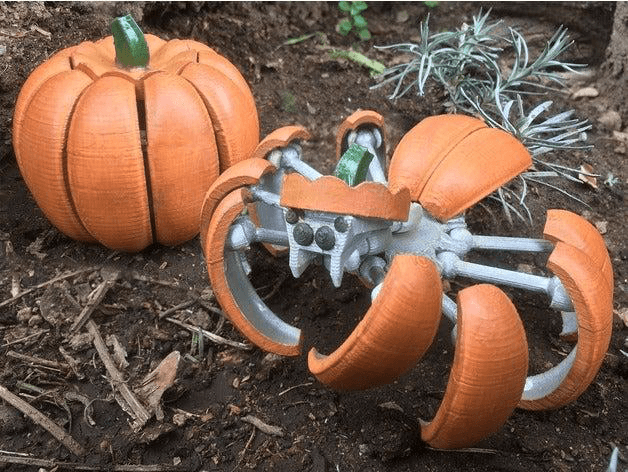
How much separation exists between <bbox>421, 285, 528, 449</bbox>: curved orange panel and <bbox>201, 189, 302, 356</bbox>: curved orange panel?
54cm

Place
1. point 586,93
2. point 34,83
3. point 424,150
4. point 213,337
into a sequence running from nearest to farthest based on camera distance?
point 424,150 < point 213,337 < point 34,83 < point 586,93

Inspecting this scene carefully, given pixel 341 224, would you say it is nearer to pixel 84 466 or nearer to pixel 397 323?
pixel 397 323

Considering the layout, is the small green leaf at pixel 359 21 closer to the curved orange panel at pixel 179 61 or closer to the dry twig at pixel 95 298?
the curved orange panel at pixel 179 61

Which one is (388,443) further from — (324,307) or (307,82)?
(307,82)

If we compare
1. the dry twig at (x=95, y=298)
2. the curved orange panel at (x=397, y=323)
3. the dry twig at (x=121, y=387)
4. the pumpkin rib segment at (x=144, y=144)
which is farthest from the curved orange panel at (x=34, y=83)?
the curved orange panel at (x=397, y=323)

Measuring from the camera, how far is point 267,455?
1934 millimetres

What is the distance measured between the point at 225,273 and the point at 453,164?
27.0 inches

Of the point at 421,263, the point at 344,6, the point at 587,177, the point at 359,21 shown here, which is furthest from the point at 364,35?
the point at 421,263

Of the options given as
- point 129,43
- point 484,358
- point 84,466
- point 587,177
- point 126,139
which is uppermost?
point 129,43

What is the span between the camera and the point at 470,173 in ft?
6.24

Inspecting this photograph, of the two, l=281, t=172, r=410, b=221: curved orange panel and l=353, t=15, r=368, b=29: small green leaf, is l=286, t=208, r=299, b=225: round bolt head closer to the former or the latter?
l=281, t=172, r=410, b=221: curved orange panel

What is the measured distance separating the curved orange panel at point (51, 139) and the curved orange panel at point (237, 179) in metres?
0.71

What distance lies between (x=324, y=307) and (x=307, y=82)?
58.9 inches

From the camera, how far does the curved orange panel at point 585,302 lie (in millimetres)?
1682
